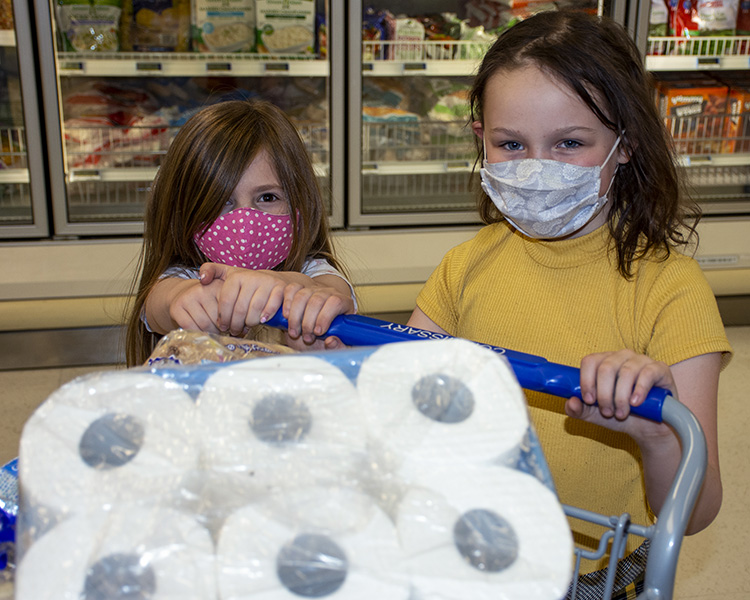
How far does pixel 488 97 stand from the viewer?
1.08m

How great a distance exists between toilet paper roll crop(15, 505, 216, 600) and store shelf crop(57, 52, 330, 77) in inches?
104

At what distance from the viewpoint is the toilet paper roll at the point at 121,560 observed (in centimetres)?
47

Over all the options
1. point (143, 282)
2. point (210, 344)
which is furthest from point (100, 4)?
point (210, 344)

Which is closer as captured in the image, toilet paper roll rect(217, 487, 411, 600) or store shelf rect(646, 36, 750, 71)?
toilet paper roll rect(217, 487, 411, 600)

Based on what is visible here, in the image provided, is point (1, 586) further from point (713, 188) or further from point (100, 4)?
point (713, 188)

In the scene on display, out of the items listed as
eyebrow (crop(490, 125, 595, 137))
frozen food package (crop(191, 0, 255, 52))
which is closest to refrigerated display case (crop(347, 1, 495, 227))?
frozen food package (crop(191, 0, 255, 52))

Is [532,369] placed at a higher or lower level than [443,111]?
lower

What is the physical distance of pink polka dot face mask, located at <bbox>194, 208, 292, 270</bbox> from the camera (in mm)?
1150

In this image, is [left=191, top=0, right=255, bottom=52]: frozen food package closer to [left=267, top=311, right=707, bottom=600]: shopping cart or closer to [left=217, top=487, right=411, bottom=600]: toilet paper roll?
[left=267, top=311, right=707, bottom=600]: shopping cart

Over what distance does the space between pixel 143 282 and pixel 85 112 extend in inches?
87.6

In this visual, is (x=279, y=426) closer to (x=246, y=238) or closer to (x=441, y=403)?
(x=441, y=403)

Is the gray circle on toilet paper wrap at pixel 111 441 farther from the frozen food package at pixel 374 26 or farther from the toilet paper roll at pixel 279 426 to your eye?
the frozen food package at pixel 374 26

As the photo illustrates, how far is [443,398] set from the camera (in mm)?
550

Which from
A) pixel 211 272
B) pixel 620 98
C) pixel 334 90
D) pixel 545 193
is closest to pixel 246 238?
pixel 211 272
